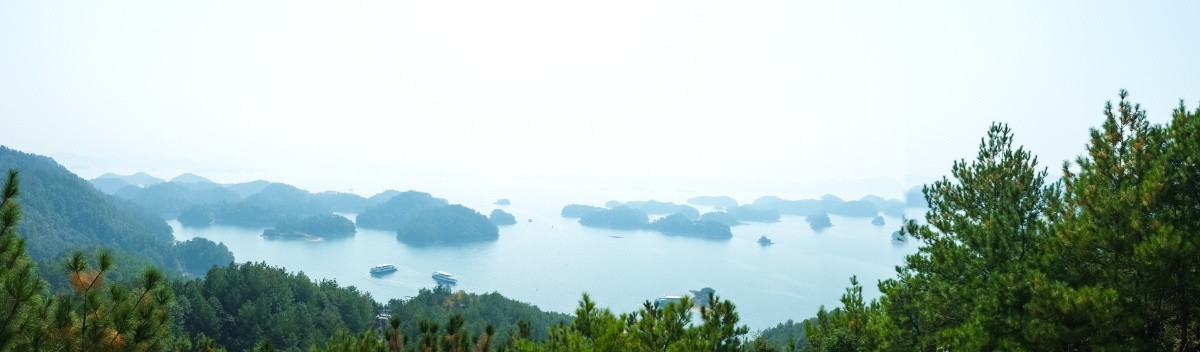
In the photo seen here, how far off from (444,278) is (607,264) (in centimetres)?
2655

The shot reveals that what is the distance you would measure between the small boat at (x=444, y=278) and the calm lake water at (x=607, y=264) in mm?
978

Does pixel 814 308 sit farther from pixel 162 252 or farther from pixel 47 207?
pixel 47 207

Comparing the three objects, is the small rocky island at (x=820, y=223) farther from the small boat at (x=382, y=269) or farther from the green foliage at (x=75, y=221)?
the green foliage at (x=75, y=221)

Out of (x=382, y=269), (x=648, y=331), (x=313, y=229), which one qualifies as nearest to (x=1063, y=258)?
(x=648, y=331)

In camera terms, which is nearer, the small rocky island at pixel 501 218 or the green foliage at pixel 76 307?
the green foliage at pixel 76 307

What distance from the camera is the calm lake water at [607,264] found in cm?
6975

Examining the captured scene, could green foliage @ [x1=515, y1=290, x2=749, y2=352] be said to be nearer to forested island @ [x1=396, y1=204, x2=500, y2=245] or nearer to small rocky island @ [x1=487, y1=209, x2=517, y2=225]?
forested island @ [x1=396, y1=204, x2=500, y2=245]

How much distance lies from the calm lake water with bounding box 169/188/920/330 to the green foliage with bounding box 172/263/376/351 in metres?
27.7

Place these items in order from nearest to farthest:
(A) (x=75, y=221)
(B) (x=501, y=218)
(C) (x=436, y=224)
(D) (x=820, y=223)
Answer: (A) (x=75, y=221), (C) (x=436, y=224), (B) (x=501, y=218), (D) (x=820, y=223)

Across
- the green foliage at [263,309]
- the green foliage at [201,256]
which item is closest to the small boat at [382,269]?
the green foliage at [201,256]

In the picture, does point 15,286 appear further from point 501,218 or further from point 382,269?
point 501,218

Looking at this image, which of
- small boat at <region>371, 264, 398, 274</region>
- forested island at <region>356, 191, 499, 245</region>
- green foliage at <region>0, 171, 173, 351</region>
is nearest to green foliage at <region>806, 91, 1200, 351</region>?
green foliage at <region>0, 171, 173, 351</region>

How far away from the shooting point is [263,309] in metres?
31.0

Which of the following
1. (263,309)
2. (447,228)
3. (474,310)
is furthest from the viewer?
(447,228)
